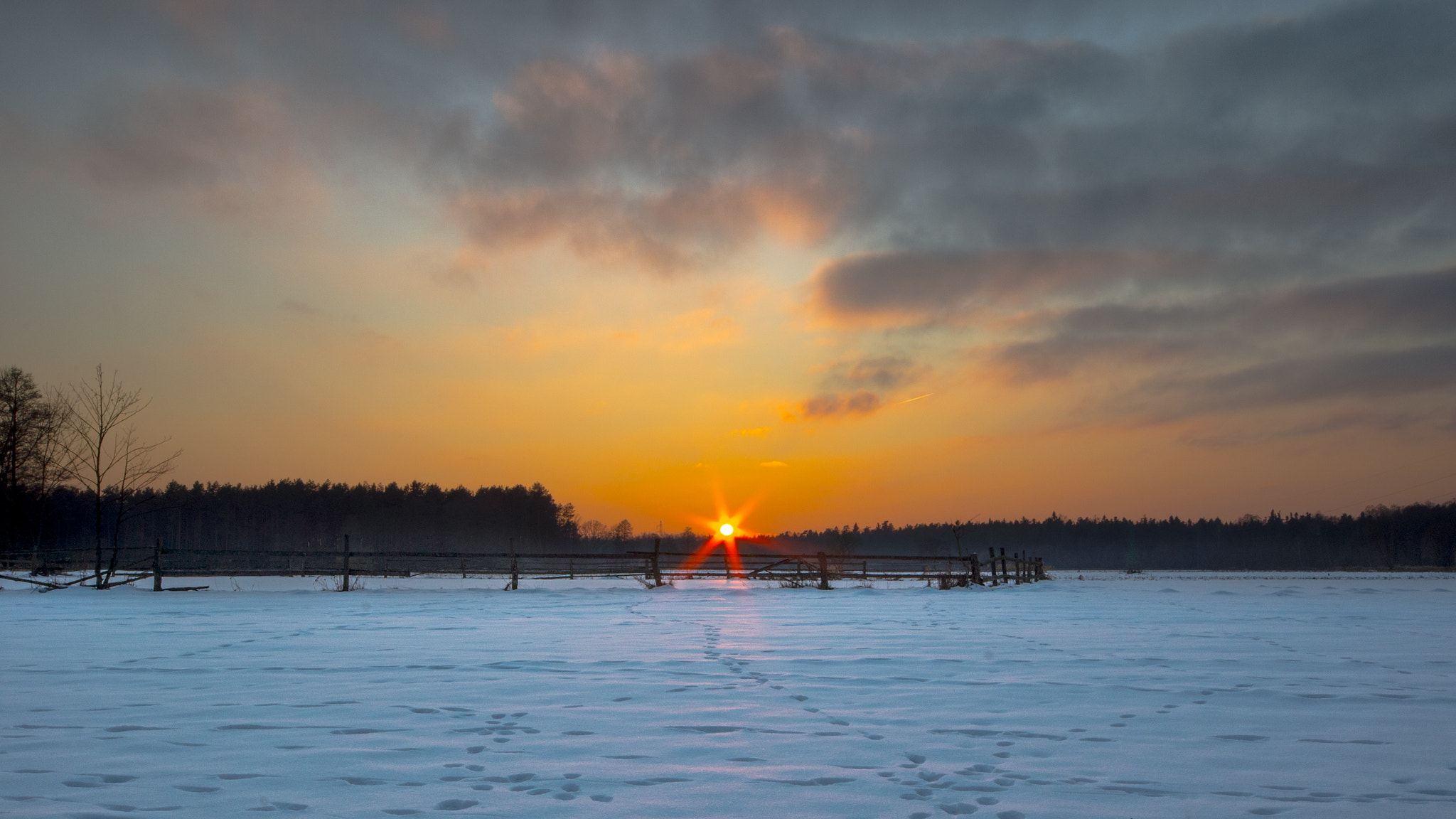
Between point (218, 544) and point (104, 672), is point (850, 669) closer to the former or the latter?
point (104, 672)

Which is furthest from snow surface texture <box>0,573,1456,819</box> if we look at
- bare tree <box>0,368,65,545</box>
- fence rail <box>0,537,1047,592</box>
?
bare tree <box>0,368,65,545</box>

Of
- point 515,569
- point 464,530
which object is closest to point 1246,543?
point 464,530

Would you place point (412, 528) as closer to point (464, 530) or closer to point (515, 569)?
point (464, 530)

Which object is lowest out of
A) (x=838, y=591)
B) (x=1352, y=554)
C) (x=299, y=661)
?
(x=1352, y=554)

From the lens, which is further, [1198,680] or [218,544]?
[218,544]

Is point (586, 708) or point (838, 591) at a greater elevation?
point (586, 708)

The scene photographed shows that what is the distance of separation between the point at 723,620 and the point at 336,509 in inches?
4116

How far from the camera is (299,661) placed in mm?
8586

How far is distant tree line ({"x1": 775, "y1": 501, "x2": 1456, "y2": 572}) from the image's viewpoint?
447 ft

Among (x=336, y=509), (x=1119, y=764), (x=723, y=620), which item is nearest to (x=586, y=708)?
(x=1119, y=764)

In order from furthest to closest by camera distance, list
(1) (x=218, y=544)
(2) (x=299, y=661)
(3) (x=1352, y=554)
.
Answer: (3) (x=1352, y=554) → (1) (x=218, y=544) → (2) (x=299, y=661)

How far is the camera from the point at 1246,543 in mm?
171250

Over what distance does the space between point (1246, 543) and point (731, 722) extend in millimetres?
200646

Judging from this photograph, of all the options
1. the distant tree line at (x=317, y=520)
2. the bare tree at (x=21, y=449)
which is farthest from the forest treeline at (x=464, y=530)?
the bare tree at (x=21, y=449)
